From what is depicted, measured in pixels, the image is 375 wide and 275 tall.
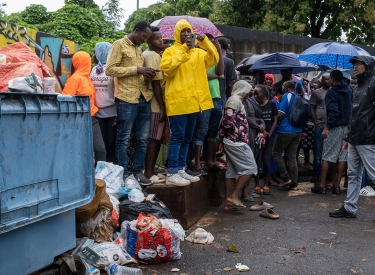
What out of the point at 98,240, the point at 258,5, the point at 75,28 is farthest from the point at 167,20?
the point at 258,5

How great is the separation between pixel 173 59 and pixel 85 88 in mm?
1211

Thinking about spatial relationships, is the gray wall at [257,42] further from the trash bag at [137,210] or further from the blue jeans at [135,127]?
the trash bag at [137,210]

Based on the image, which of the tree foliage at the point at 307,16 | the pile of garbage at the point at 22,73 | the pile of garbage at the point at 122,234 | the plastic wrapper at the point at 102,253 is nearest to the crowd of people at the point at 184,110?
the pile of garbage at the point at 122,234

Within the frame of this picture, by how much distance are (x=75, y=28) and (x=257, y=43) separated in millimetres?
5421

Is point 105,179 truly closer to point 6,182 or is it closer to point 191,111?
point 191,111

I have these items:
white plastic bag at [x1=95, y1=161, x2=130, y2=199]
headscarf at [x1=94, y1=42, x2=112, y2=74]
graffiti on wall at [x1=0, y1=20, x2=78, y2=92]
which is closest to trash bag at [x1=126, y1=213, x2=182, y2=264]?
white plastic bag at [x1=95, y1=161, x2=130, y2=199]

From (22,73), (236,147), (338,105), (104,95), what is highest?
(22,73)

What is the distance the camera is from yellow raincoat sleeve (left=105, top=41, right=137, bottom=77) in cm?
600

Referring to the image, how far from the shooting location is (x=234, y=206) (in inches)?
278

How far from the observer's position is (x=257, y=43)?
13.3 metres

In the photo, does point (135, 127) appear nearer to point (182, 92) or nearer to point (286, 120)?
point (182, 92)

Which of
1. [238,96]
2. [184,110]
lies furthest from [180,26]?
[238,96]

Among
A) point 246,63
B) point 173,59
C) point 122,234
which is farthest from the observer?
point 246,63

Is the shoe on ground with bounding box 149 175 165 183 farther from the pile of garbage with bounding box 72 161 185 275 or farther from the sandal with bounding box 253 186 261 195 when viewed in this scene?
the sandal with bounding box 253 186 261 195
